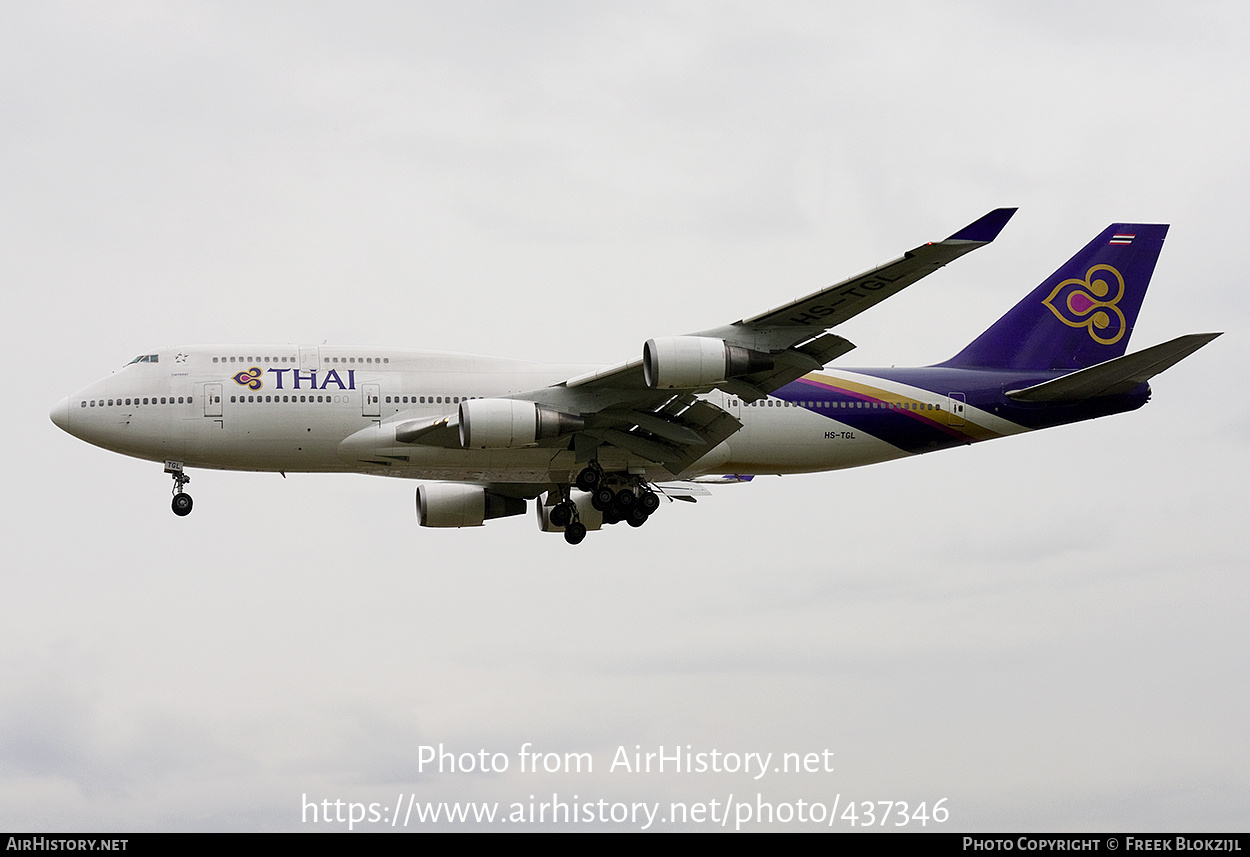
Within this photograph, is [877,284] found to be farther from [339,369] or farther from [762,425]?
[339,369]

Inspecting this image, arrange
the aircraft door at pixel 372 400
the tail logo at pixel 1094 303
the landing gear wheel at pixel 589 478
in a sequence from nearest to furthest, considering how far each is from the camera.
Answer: the aircraft door at pixel 372 400, the landing gear wheel at pixel 589 478, the tail logo at pixel 1094 303

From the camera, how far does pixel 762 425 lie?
132ft

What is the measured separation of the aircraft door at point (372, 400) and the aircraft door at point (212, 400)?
341 cm

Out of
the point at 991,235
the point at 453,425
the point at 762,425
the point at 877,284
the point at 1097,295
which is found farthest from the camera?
the point at 1097,295

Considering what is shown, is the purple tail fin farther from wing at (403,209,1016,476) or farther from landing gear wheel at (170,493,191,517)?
landing gear wheel at (170,493,191,517)

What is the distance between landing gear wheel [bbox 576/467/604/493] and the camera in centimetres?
3944

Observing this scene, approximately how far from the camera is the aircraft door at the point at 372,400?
38312 mm

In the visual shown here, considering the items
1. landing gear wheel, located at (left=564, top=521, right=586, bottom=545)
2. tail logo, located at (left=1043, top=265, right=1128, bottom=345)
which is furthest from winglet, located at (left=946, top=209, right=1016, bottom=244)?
landing gear wheel, located at (left=564, top=521, right=586, bottom=545)

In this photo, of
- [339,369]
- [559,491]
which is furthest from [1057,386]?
[339,369]

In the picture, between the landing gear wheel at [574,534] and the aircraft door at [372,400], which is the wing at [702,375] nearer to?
the aircraft door at [372,400]

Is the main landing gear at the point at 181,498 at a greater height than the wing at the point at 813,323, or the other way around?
the wing at the point at 813,323

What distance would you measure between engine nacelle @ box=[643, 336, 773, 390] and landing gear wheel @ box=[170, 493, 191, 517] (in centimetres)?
1248

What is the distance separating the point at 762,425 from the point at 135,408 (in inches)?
607

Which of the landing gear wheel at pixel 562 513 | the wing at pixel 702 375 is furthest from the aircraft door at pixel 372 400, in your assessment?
the landing gear wheel at pixel 562 513
